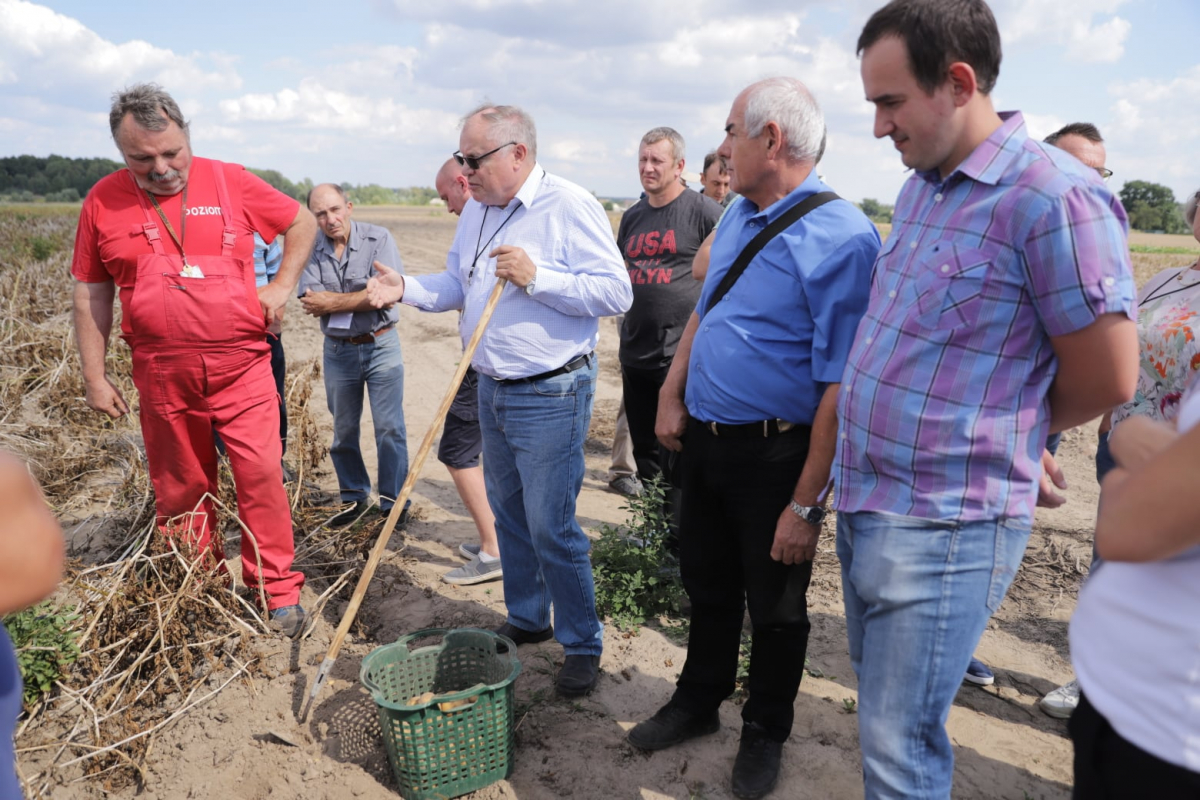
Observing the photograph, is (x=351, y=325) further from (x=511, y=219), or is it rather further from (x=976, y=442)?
(x=976, y=442)

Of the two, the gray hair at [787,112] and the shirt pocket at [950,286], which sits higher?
the gray hair at [787,112]

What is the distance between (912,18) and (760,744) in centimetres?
248

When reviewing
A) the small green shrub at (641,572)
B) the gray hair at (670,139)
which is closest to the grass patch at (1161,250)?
the gray hair at (670,139)

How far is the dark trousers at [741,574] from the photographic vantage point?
2771 millimetres

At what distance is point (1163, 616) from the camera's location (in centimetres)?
124

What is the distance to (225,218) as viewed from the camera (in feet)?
12.7

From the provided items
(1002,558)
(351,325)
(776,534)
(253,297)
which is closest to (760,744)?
(776,534)

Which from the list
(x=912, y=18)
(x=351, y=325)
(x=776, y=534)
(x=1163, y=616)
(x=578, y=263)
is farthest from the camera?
(x=351, y=325)

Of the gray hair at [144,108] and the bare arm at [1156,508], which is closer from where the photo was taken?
the bare arm at [1156,508]

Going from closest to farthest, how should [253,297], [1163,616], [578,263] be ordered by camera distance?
[1163,616] → [578,263] → [253,297]

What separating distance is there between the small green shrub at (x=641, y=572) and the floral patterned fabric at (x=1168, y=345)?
7.27ft

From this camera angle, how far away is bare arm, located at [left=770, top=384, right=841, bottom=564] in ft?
8.18

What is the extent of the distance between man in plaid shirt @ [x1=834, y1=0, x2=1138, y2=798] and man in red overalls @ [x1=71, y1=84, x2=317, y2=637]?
3023 millimetres

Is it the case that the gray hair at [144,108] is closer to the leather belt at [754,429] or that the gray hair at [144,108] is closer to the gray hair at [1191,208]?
the leather belt at [754,429]
